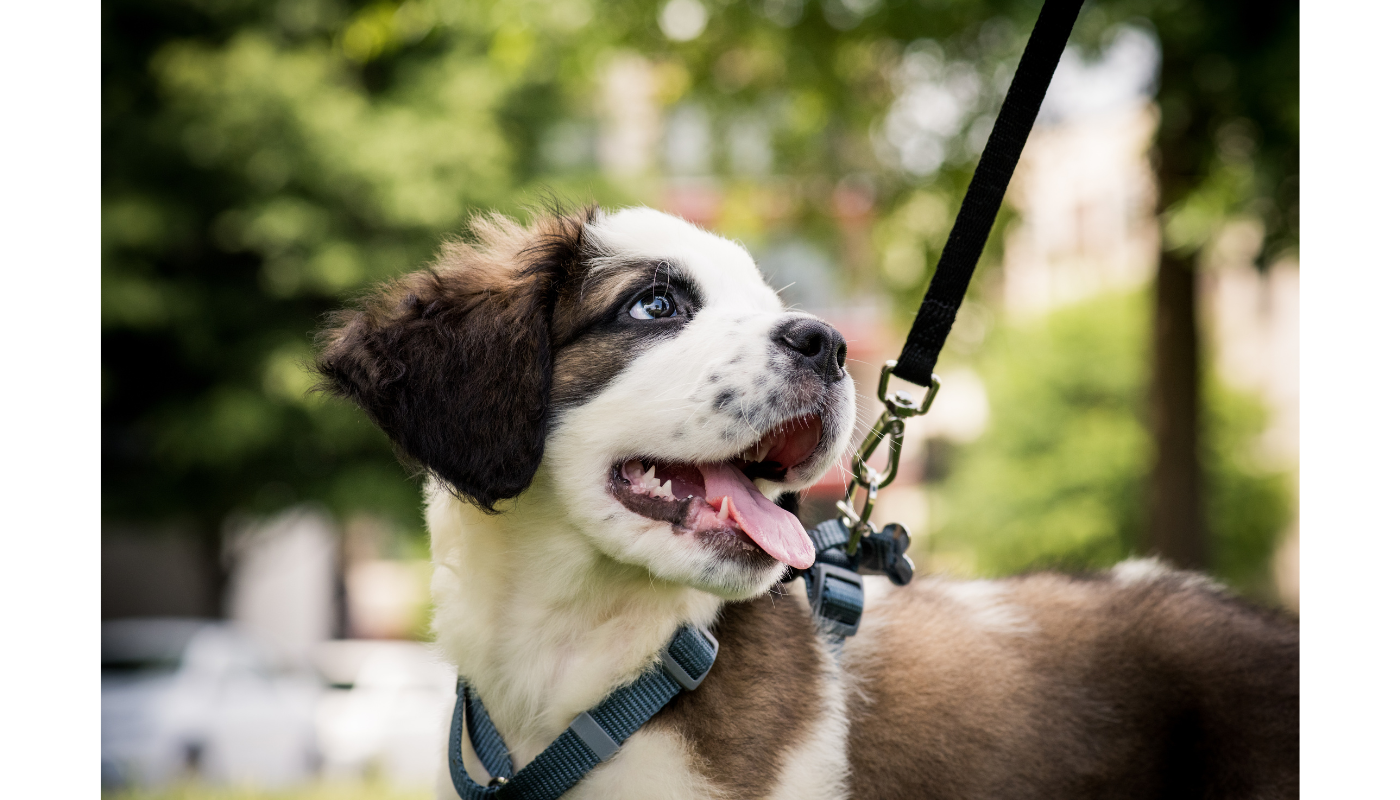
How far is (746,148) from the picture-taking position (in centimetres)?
978

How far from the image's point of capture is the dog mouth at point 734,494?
242 centimetres

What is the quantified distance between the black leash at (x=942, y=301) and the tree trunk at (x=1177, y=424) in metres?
6.66

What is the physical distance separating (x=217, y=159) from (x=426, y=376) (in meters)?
13.7

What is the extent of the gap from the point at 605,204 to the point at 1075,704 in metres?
7.79

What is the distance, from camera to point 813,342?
2545mm

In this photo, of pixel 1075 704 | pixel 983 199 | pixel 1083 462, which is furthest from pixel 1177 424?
pixel 1083 462

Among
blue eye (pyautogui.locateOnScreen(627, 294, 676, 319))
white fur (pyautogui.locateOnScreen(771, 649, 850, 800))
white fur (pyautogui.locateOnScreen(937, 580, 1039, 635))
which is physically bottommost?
white fur (pyautogui.locateOnScreen(771, 649, 850, 800))

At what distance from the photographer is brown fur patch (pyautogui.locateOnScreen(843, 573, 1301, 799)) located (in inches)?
103

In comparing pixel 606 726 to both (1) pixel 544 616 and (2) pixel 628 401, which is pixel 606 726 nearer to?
(1) pixel 544 616

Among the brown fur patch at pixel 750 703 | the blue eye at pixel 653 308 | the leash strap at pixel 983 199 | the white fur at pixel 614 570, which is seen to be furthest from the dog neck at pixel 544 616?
the leash strap at pixel 983 199

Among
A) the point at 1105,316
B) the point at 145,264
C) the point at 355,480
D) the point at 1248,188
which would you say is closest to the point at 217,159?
the point at 145,264

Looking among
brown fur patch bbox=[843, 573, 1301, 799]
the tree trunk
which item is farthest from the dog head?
the tree trunk

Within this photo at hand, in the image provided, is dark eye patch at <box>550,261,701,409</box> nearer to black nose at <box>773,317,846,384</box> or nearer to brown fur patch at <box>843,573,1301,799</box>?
black nose at <box>773,317,846,384</box>

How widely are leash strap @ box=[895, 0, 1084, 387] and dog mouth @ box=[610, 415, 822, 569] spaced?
367mm
